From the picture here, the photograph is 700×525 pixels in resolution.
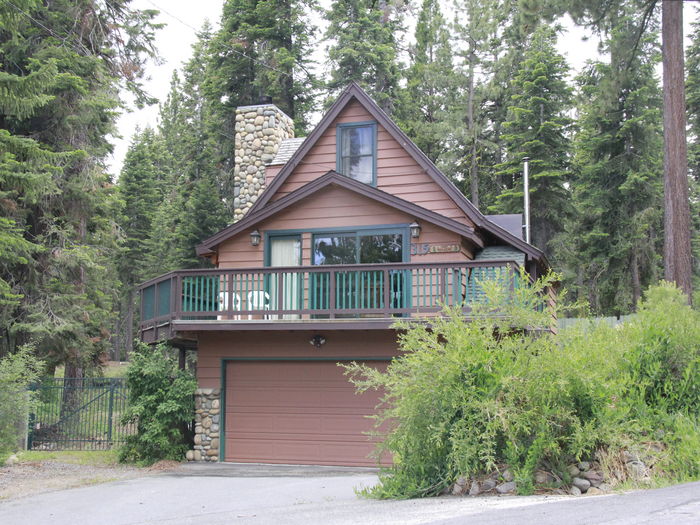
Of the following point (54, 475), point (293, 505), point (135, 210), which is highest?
point (135, 210)

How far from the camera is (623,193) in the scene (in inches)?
1030

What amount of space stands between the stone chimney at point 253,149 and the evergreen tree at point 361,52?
1235 centimetres

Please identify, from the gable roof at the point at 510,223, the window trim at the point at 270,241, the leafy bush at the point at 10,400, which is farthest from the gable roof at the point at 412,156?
the leafy bush at the point at 10,400

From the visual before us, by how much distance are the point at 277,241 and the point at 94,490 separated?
693 centimetres

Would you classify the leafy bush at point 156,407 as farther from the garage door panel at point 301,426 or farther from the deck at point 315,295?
the garage door panel at point 301,426

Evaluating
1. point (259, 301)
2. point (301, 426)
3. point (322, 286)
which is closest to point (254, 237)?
point (259, 301)

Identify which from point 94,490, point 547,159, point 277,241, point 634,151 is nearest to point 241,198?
point 277,241

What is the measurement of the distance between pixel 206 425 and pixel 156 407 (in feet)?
3.89

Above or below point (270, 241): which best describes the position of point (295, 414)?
below

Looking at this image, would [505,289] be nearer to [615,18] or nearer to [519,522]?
[519,522]

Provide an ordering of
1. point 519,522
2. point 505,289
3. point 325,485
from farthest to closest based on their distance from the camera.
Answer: point 325,485 < point 505,289 < point 519,522

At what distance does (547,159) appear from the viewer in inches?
1101

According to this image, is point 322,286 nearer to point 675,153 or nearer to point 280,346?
point 280,346

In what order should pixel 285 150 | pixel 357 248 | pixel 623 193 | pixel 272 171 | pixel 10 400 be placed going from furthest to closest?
pixel 623 193 < pixel 285 150 < pixel 272 171 < pixel 357 248 < pixel 10 400
